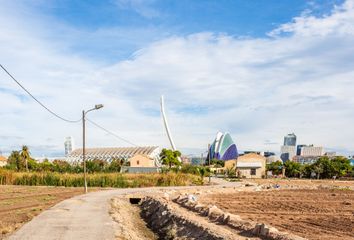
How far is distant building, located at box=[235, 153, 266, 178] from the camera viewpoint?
83.8m

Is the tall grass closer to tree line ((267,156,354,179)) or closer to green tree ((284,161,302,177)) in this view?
tree line ((267,156,354,179))

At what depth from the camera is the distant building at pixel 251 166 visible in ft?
275

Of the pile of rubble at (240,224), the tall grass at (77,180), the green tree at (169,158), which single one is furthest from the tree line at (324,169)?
the pile of rubble at (240,224)

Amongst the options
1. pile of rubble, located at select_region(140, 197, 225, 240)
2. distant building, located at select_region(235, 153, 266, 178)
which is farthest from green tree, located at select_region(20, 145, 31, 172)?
pile of rubble, located at select_region(140, 197, 225, 240)

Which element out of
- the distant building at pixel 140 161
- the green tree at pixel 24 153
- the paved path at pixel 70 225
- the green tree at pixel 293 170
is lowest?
the green tree at pixel 293 170

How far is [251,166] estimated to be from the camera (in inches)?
3334

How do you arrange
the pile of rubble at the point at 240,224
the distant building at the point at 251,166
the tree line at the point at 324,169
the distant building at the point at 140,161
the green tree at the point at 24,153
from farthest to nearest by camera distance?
the distant building at the point at 140,161, the distant building at the point at 251,166, the green tree at the point at 24,153, the tree line at the point at 324,169, the pile of rubble at the point at 240,224

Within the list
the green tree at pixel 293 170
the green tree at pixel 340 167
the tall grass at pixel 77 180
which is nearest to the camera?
the tall grass at pixel 77 180

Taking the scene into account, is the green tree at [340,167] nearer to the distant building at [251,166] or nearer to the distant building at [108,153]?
the distant building at [251,166]

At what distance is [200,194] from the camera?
32.2 meters

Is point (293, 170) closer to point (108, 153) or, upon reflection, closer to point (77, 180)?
point (77, 180)

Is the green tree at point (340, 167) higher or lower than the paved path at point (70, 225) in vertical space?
lower

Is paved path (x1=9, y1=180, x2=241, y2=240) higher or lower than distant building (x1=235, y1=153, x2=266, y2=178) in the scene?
higher

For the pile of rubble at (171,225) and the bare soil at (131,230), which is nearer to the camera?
the bare soil at (131,230)
